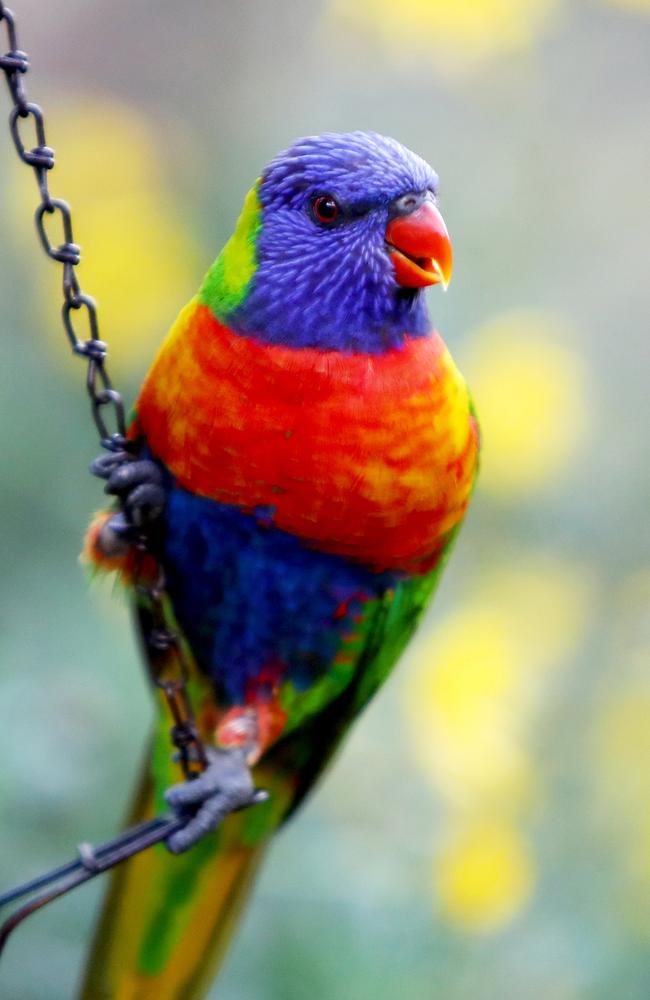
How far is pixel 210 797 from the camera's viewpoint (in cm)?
133

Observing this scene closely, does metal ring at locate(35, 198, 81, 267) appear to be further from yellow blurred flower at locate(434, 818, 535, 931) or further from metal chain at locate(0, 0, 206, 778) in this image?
yellow blurred flower at locate(434, 818, 535, 931)

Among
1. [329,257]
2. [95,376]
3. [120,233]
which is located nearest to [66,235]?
[95,376]

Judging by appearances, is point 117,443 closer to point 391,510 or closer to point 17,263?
point 391,510

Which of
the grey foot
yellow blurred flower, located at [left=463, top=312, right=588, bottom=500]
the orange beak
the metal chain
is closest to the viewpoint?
the metal chain

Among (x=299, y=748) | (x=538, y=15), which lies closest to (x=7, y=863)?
(x=299, y=748)

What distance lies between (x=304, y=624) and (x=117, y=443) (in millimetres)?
346

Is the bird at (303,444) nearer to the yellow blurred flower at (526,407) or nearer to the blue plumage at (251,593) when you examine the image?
the blue plumage at (251,593)

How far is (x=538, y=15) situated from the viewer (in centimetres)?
196

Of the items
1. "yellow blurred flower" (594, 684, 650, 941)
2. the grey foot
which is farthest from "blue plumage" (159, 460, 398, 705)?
"yellow blurred flower" (594, 684, 650, 941)

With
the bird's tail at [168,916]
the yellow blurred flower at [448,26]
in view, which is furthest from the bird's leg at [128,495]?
the yellow blurred flower at [448,26]

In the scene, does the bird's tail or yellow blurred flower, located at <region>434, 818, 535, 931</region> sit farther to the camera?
yellow blurred flower, located at <region>434, 818, 535, 931</region>

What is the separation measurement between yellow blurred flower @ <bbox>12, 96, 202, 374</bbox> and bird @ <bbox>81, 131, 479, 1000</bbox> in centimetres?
66

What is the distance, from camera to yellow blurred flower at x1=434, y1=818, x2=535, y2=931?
1.61 metres

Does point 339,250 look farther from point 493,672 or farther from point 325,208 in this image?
point 493,672
